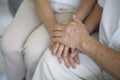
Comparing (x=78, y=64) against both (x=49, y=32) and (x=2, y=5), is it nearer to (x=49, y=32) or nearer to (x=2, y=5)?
(x=49, y=32)

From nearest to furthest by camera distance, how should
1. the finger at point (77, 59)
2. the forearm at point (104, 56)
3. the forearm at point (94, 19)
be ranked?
1. the forearm at point (104, 56)
2. the finger at point (77, 59)
3. the forearm at point (94, 19)

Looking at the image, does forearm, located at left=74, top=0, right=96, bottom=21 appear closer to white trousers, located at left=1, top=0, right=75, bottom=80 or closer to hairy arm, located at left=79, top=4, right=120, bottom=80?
white trousers, located at left=1, top=0, right=75, bottom=80

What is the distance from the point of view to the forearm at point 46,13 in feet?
3.90

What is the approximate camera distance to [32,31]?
1284mm

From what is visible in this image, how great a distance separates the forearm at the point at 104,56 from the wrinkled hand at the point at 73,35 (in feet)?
0.09

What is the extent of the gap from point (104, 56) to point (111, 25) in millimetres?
148

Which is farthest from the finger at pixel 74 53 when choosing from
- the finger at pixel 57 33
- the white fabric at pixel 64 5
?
the white fabric at pixel 64 5

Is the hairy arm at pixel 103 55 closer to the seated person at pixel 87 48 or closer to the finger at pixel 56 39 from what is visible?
the seated person at pixel 87 48

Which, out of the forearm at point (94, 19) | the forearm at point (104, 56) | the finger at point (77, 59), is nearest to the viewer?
the forearm at point (104, 56)

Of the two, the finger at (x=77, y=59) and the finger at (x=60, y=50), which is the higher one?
the finger at (x=60, y=50)

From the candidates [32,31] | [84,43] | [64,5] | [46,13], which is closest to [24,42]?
[32,31]

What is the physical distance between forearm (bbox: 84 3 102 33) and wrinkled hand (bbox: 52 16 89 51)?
134 mm

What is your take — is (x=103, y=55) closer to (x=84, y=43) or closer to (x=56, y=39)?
(x=84, y=43)

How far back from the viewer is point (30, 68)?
1206mm
